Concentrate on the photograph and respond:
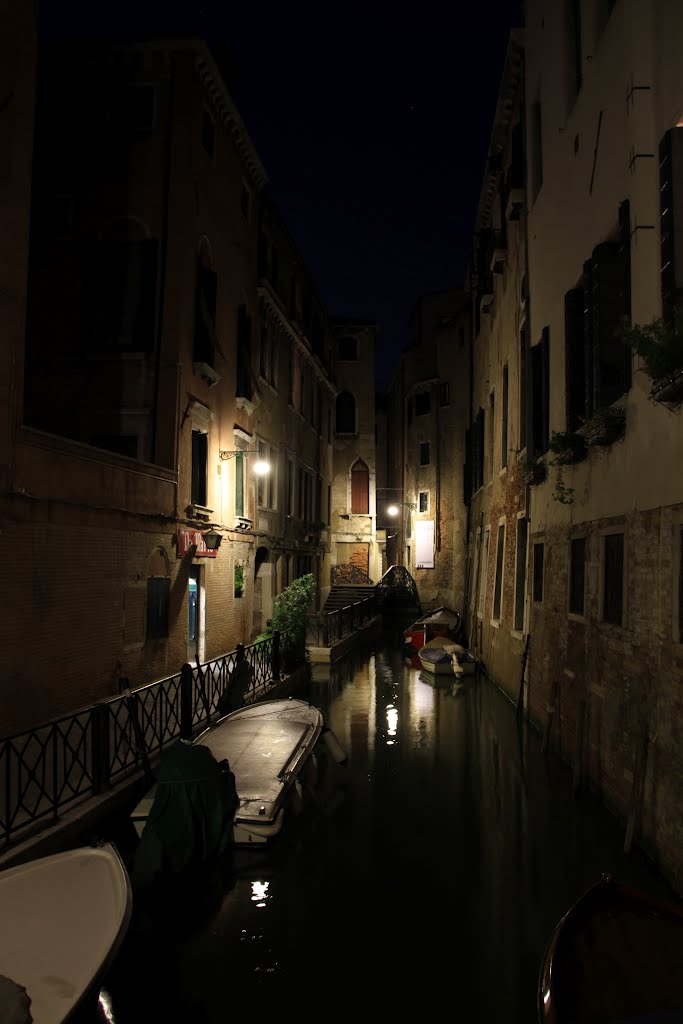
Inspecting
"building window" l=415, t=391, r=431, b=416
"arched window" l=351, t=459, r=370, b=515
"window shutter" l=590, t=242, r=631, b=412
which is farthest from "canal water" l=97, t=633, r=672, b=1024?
"building window" l=415, t=391, r=431, b=416

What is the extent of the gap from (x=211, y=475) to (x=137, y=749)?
320 inches

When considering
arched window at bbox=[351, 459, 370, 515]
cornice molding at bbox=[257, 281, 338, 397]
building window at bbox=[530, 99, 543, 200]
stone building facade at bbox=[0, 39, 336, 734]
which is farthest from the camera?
arched window at bbox=[351, 459, 370, 515]

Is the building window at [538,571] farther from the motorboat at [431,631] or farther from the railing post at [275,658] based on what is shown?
the motorboat at [431,631]

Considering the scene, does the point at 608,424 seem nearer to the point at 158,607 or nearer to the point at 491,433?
the point at 158,607

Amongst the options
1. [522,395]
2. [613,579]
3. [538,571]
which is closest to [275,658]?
[538,571]

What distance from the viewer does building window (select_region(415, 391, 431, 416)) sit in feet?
115

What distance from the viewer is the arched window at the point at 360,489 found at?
3419 centimetres

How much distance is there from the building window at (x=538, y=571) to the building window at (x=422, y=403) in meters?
22.1

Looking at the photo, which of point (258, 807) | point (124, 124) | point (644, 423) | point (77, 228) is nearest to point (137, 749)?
point (258, 807)

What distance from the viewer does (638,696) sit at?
757 centimetres

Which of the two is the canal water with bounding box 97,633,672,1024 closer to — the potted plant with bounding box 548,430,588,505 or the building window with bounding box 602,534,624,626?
the building window with bounding box 602,534,624,626

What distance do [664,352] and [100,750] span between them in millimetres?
6163

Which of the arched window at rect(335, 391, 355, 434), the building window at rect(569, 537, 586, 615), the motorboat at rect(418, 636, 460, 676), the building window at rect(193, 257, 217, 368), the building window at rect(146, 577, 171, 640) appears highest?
the arched window at rect(335, 391, 355, 434)

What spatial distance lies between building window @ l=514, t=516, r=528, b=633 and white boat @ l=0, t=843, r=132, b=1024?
10742 millimetres
